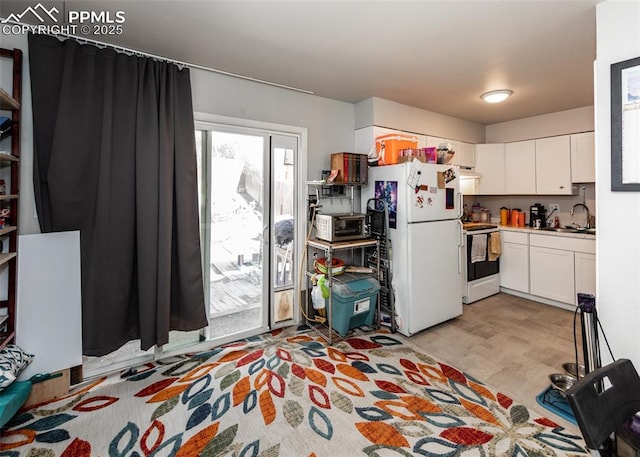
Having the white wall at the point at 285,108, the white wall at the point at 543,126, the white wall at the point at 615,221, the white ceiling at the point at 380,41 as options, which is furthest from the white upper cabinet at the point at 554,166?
the white wall at the point at 285,108

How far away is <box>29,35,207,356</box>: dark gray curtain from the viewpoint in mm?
2006

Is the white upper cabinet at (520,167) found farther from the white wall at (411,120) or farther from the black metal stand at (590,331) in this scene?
the black metal stand at (590,331)

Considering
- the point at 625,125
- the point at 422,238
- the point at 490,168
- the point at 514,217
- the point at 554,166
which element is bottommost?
the point at 422,238

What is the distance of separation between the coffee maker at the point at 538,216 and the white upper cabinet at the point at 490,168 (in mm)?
482

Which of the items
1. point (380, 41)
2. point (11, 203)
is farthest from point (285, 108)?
point (11, 203)

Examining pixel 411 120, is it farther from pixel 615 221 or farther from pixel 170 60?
pixel 170 60

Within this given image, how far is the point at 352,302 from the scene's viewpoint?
2.83m

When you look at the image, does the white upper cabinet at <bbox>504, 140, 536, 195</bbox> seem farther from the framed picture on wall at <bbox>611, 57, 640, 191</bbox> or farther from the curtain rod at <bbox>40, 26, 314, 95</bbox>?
the curtain rod at <bbox>40, 26, 314, 95</bbox>

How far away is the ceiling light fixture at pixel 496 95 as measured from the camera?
323 cm

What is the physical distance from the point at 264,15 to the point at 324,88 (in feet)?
4.26

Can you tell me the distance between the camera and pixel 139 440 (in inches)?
67.2

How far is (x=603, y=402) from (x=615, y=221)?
126 centimetres

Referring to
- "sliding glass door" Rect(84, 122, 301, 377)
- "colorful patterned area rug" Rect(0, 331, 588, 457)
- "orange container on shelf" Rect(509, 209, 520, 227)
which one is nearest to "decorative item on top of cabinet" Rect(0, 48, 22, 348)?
"colorful patterned area rug" Rect(0, 331, 588, 457)

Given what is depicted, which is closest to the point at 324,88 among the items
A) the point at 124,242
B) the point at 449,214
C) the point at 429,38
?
the point at 429,38
